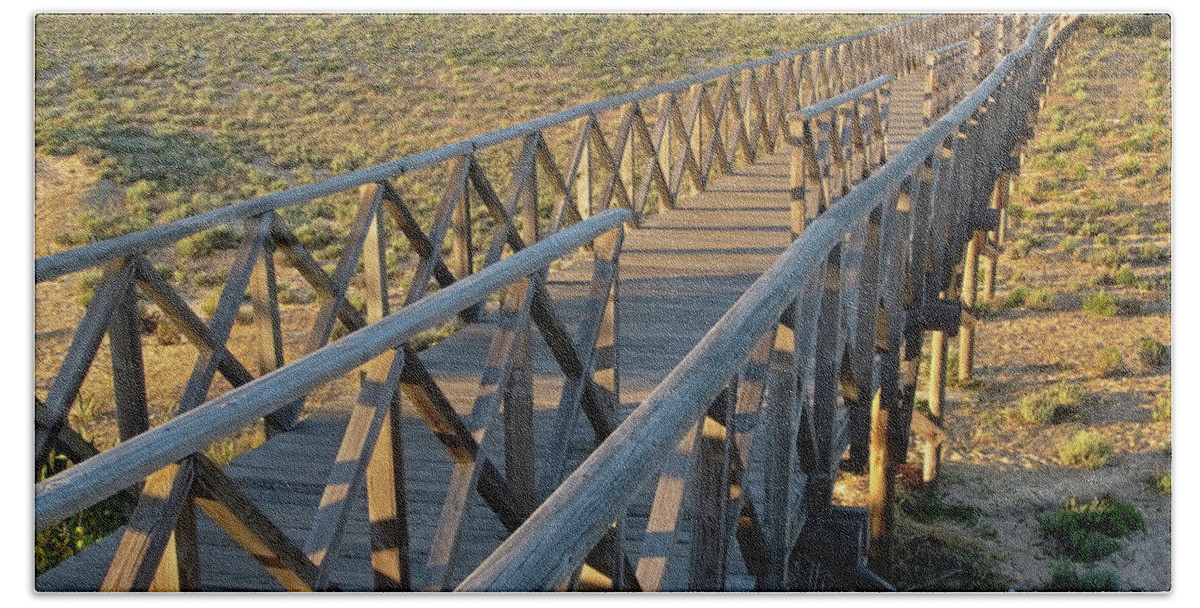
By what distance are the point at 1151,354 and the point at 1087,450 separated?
139 cm

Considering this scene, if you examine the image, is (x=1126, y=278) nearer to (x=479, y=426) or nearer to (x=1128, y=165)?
(x=1128, y=165)

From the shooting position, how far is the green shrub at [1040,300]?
11.5 meters

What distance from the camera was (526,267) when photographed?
2.64 metres

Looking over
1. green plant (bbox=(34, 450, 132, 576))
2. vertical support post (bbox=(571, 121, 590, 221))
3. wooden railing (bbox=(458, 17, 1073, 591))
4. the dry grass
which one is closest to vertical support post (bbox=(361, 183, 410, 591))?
wooden railing (bbox=(458, 17, 1073, 591))

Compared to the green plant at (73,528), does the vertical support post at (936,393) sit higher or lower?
lower

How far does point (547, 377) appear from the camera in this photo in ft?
14.1

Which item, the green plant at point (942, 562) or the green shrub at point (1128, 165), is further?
the green shrub at point (1128, 165)

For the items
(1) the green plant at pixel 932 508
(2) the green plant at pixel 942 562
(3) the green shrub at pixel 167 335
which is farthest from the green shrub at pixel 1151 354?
(3) the green shrub at pixel 167 335

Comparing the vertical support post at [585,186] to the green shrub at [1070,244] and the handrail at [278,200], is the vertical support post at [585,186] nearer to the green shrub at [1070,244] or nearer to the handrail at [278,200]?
the handrail at [278,200]

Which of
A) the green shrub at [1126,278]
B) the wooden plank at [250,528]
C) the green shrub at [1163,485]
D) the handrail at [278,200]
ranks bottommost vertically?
the green shrub at [1163,485]

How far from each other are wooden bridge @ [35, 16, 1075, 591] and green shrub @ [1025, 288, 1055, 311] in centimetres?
448

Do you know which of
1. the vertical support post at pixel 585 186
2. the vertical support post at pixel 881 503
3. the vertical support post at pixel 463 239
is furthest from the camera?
the vertical support post at pixel 585 186

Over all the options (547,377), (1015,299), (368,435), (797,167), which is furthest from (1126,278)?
(368,435)

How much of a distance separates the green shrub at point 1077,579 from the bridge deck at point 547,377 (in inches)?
87.4
